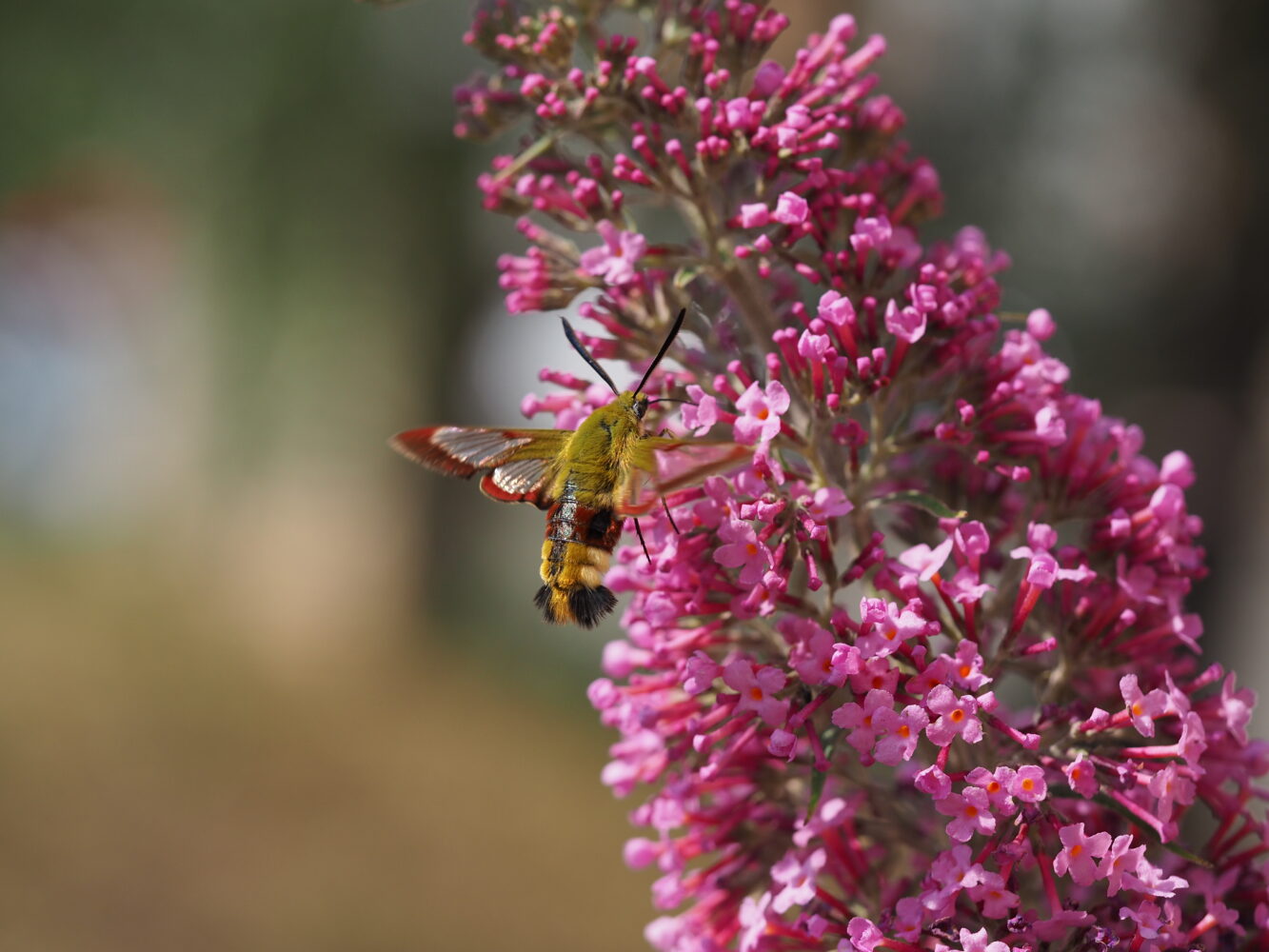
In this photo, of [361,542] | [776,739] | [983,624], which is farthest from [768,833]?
[361,542]

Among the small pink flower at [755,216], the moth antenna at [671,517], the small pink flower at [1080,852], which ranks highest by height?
the small pink flower at [755,216]

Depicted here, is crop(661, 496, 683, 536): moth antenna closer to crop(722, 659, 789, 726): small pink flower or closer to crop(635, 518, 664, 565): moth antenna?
crop(635, 518, 664, 565): moth antenna

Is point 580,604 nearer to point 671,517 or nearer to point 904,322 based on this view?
point 671,517

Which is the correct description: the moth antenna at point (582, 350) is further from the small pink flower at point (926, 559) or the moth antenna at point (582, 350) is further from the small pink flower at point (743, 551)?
the small pink flower at point (926, 559)

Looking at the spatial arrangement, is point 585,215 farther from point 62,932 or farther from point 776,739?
point 62,932

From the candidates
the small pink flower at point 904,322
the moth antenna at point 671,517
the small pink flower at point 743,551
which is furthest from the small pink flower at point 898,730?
the small pink flower at point 904,322

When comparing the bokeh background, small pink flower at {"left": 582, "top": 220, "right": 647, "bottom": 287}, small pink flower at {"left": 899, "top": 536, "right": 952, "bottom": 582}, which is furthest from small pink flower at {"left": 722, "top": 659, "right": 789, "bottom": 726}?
the bokeh background
